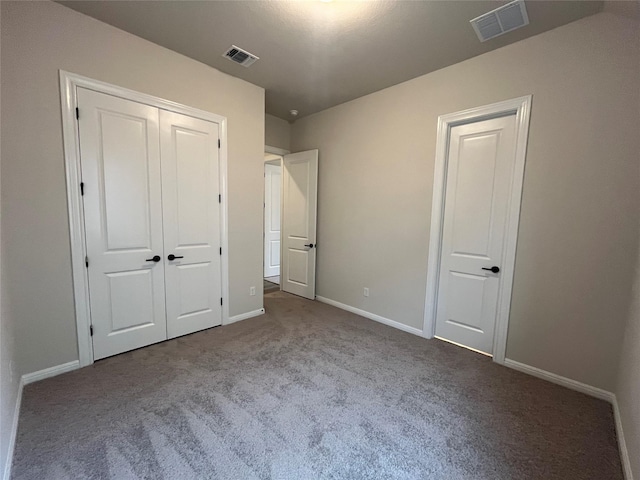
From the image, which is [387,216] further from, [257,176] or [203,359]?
[203,359]

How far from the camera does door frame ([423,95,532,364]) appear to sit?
230 centimetres

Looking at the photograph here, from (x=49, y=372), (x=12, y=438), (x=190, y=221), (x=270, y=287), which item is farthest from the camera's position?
(x=270, y=287)

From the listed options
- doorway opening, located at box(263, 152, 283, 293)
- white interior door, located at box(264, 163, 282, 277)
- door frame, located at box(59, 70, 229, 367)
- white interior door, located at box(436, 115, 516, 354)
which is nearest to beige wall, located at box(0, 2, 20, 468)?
door frame, located at box(59, 70, 229, 367)

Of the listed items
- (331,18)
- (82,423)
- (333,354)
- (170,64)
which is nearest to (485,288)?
(333,354)

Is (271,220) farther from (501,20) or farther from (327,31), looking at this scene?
(501,20)

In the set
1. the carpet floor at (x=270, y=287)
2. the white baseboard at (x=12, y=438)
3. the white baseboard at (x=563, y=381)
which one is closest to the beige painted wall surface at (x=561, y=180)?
the white baseboard at (x=563, y=381)

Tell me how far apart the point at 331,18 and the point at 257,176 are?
1.78 meters

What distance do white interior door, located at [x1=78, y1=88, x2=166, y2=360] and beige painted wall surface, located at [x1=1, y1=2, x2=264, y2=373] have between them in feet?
0.54

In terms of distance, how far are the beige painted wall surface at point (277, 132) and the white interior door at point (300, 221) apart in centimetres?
23

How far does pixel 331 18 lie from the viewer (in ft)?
6.73

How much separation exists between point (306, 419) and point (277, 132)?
12.6ft

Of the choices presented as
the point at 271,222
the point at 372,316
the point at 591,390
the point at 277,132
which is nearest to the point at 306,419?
the point at 372,316

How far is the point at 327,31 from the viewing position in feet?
7.21

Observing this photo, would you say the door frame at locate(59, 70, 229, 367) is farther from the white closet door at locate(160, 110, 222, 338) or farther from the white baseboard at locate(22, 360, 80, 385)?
the white closet door at locate(160, 110, 222, 338)
